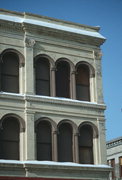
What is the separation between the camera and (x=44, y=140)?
27.9 m

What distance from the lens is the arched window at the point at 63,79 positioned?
29297 millimetres

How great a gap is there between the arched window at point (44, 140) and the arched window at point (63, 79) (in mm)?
2277

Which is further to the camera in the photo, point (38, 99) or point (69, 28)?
point (69, 28)

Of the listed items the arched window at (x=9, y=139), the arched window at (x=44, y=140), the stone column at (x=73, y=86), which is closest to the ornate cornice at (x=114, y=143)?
the stone column at (x=73, y=86)

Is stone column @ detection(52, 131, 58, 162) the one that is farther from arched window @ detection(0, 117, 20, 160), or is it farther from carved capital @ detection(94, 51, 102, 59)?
carved capital @ detection(94, 51, 102, 59)

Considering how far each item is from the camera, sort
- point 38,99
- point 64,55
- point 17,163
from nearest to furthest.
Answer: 1. point 17,163
2. point 38,99
3. point 64,55

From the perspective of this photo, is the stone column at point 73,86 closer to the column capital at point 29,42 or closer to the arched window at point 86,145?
the arched window at point 86,145

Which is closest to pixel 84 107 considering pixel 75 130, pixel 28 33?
pixel 75 130

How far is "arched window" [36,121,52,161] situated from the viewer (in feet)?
90.5

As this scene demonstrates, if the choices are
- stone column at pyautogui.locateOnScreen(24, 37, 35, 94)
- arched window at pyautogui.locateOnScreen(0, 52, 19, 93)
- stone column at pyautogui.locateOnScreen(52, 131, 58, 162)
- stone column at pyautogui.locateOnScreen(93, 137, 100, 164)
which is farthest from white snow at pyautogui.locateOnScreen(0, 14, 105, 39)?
stone column at pyautogui.locateOnScreen(93, 137, 100, 164)

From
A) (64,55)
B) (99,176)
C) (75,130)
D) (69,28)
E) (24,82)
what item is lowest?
(99,176)

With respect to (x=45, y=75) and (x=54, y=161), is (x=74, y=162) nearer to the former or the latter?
(x=54, y=161)

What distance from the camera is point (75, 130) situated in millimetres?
28609

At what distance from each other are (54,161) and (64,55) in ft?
22.3
